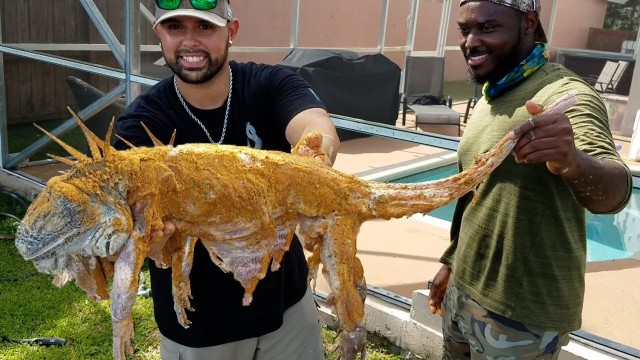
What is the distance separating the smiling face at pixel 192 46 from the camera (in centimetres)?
213

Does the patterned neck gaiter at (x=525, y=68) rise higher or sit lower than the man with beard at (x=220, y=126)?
higher

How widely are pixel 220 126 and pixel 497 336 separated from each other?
1.34 meters

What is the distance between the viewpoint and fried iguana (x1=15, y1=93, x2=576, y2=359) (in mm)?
1512

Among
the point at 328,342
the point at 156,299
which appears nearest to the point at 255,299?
the point at 156,299

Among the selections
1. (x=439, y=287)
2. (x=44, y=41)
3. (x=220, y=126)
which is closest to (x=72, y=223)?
(x=220, y=126)

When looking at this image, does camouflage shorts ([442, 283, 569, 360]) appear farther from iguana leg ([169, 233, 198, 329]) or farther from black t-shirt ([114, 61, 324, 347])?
iguana leg ([169, 233, 198, 329])

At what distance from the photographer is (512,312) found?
6.88 feet

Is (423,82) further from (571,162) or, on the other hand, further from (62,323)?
(571,162)

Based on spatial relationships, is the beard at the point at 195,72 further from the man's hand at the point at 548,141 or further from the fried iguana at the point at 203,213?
the man's hand at the point at 548,141

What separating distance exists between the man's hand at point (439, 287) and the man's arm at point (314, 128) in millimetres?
848

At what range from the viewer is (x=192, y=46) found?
213 centimetres

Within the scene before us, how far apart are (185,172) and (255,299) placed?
820 millimetres

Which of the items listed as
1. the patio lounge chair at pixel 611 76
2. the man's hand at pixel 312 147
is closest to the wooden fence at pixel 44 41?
the man's hand at pixel 312 147

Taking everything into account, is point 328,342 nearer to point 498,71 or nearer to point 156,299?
point 156,299
